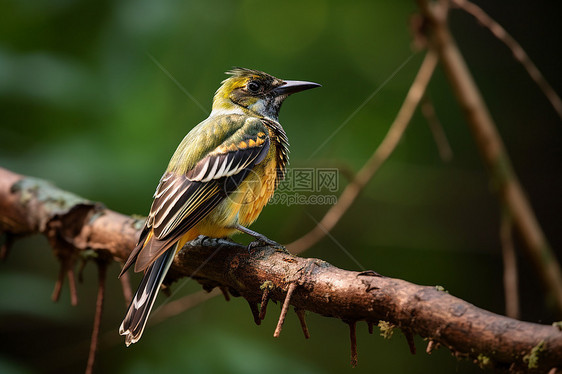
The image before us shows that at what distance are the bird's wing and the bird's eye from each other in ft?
1.53

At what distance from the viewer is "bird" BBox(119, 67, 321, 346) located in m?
2.48

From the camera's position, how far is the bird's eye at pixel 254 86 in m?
3.64

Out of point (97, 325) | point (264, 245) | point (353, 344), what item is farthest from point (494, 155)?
point (97, 325)

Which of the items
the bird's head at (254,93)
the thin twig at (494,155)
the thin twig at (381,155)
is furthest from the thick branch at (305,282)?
the thin twig at (494,155)

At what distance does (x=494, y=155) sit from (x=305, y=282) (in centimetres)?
170

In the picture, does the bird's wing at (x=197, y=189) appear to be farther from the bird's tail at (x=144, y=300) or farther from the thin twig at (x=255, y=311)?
the thin twig at (x=255, y=311)

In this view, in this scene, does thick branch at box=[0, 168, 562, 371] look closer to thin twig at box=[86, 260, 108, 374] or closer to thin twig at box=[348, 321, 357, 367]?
thin twig at box=[348, 321, 357, 367]

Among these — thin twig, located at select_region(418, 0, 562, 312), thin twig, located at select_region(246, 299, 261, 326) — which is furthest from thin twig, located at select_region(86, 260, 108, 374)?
thin twig, located at select_region(418, 0, 562, 312)

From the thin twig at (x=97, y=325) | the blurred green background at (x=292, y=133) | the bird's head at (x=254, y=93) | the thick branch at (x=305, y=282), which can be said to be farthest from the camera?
the blurred green background at (x=292, y=133)

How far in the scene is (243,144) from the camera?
3.03 meters

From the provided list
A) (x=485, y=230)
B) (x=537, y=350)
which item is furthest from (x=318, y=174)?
(x=537, y=350)

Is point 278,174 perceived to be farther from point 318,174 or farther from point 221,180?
point 318,174

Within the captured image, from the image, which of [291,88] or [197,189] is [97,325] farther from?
[291,88]

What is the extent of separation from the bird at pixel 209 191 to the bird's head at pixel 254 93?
0.06 metres
